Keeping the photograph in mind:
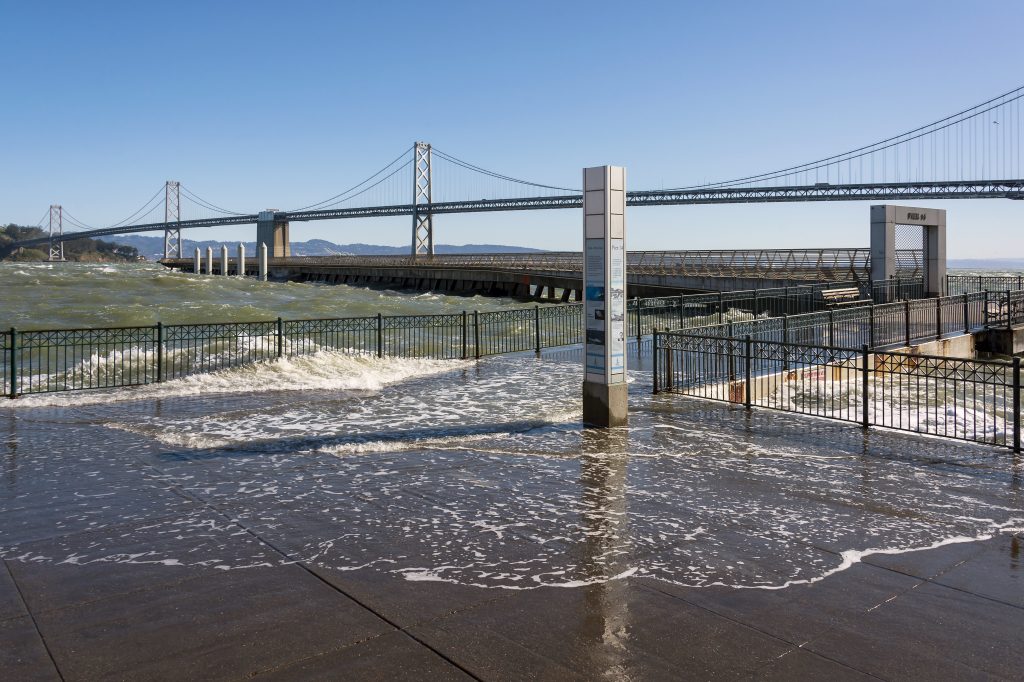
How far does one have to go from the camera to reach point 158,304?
172 ft

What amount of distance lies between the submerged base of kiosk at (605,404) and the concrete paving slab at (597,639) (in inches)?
229

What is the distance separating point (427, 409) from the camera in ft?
42.1

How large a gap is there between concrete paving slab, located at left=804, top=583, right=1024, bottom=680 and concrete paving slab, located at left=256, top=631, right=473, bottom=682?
6.78 ft

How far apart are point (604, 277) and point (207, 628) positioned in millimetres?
7350

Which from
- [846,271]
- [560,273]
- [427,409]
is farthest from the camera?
[560,273]

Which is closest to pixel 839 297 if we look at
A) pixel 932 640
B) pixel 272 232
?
pixel 932 640

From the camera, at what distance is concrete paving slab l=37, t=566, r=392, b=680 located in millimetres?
4383

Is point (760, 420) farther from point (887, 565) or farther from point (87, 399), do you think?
point (87, 399)

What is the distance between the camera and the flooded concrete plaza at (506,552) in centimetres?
452

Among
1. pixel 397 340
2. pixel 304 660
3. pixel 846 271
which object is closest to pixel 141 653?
pixel 304 660

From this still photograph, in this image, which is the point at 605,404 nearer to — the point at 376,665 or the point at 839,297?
the point at 376,665

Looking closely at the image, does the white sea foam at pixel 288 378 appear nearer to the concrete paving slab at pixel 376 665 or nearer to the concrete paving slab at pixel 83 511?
the concrete paving slab at pixel 83 511

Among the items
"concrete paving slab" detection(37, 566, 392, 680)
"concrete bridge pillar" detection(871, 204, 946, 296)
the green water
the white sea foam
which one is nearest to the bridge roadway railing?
"concrete bridge pillar" detection(871, 204, 946, 296)

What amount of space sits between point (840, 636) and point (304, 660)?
9.87 ft
